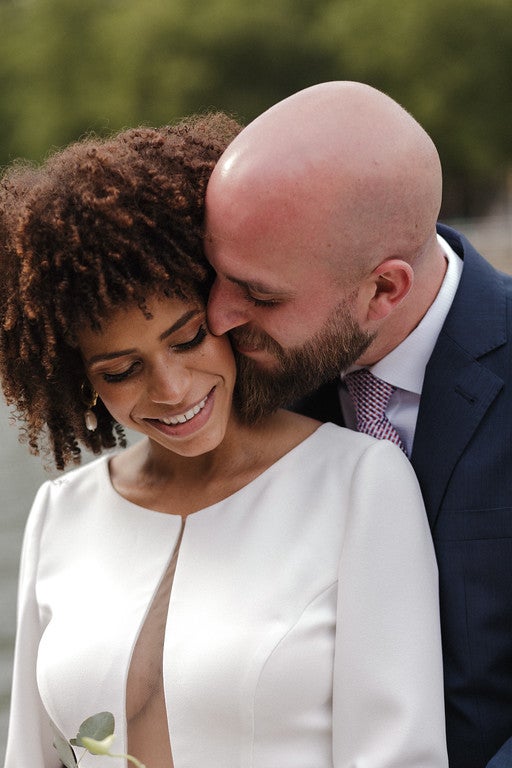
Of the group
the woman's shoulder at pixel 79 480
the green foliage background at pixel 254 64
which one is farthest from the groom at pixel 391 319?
the green foliage background at pixel 254 64

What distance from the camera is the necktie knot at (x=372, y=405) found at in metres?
3.26

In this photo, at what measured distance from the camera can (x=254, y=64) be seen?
35562mm

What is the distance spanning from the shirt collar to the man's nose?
509 mm

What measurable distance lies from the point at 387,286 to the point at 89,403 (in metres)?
0.81

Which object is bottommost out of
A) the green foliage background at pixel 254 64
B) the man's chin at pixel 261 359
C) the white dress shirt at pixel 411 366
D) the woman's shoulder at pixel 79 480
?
the green foliage background at pixel 254 64

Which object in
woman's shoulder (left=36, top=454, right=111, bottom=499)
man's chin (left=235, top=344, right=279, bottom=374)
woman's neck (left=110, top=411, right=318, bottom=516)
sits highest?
man's chin (left=235, top=344, right=279, bottom=374)

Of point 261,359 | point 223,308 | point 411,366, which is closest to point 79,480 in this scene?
point 261,359

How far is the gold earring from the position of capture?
10.5 ft

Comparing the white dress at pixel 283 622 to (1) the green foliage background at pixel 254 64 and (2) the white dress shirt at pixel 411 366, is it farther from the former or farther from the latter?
(1) the green foliage background at pixel 254 64

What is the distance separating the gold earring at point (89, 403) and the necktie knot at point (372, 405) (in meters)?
0.69

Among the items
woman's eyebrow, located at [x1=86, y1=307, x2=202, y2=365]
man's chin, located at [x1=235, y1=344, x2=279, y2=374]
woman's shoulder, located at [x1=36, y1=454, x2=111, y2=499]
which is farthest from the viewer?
woman's shoulder, located at [x1=36, y1=454, x2=111, y2=499]

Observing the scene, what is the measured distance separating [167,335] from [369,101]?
783 mm

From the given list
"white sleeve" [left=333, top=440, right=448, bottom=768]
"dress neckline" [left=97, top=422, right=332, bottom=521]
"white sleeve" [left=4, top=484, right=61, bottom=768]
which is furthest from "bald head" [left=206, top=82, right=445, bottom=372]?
"white sleeve" [left=4, top=484, right=61, bottom=768]

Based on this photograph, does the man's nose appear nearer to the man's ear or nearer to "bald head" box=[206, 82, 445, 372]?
"bald head" box=[206, 82, 445, 372]
